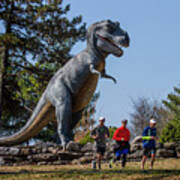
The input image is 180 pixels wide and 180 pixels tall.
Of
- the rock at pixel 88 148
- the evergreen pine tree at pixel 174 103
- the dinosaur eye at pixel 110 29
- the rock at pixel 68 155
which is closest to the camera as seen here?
the rock at pixel 68 155

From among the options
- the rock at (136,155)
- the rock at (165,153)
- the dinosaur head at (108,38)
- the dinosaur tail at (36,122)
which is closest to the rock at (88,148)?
the rock at (136,155)

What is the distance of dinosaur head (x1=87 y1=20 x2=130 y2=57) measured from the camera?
33.8 ft

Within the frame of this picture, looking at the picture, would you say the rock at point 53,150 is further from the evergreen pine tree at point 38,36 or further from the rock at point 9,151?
the evergreen pine tree at point 38,36

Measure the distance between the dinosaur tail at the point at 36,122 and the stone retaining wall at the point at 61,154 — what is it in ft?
2.52

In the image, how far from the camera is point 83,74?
34.0 feet

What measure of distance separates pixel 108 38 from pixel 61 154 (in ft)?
12.7

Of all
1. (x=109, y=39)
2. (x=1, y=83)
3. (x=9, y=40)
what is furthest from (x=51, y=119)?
(x=1, y=83)

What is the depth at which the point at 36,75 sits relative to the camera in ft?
59.2

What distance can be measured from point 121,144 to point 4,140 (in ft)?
17.4

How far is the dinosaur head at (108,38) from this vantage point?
10311mm

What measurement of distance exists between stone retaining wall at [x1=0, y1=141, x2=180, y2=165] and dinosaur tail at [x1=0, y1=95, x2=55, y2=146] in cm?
77

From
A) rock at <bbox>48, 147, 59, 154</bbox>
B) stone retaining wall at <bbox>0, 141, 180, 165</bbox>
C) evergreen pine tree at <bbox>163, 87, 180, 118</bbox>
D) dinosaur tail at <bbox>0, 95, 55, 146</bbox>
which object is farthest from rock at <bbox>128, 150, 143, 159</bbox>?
evergreen pine tree at <bbox>163, 87, 180, 118</bbox>

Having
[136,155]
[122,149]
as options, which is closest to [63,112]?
[136,155]

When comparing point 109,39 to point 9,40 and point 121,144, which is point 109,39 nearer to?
point 121,144
